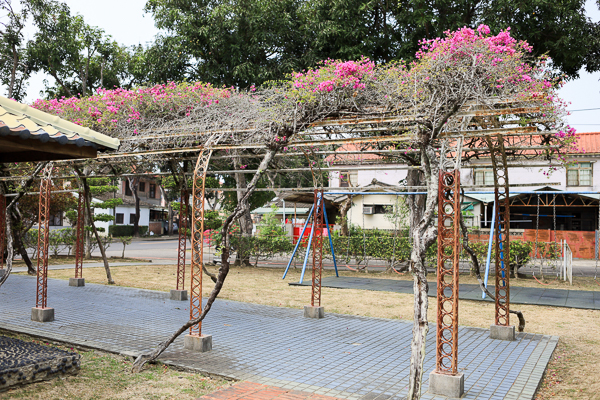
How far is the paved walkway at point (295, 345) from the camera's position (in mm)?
5453

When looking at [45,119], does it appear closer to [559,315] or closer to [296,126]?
[296,126]

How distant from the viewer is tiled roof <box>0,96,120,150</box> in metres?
Answer: 4.09

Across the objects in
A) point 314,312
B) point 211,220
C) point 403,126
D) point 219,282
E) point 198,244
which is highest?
point 403,126

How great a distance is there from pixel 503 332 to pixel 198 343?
458 cm

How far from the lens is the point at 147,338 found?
717 cm

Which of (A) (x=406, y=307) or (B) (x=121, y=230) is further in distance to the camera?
(B) (x=121, y=230)

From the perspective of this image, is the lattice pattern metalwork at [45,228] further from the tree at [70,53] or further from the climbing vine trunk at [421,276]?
the tree at [70,53]

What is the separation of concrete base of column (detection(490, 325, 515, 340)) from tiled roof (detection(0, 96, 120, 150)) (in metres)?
6.11

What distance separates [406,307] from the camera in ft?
34.4

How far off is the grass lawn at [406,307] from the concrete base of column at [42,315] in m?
4.09

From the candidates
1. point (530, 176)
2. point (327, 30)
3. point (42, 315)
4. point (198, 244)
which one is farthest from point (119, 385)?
point (530, 176)

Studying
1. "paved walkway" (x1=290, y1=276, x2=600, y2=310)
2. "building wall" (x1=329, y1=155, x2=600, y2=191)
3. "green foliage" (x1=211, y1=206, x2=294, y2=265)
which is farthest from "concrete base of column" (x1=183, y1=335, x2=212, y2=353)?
"building wall" (x1=329, y1=155, x2=600, y2=191)

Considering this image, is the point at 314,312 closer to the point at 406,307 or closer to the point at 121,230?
the point at 406,307

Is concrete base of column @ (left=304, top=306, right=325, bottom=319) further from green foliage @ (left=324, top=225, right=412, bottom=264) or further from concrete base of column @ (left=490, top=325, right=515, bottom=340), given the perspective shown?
green foliage @ (left=324, top=225, right=412, bottom=264)
